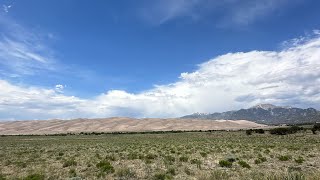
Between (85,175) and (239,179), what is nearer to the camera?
(239,179)

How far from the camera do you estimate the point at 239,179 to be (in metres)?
15.6

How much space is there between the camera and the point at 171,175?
17844 mm

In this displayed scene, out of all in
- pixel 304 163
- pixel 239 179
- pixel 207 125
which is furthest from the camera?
pixel 207 125

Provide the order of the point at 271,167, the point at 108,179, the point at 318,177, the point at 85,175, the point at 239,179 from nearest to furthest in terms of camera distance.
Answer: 1. the point at 318,177
2. the point at 239,179
3. the point at 108,179
4. the point at 85,175
5. the point at 271,167

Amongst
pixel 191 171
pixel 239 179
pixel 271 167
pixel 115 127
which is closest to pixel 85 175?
pixel 191 171

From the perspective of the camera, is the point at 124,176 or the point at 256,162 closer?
the point at 124,176

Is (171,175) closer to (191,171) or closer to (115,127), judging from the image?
(191,171)

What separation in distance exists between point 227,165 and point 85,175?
29.1 feet

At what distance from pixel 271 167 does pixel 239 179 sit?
234 inches

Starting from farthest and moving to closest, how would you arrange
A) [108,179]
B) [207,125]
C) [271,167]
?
1. [207,125]
2. [271,167]
3. [108,179]

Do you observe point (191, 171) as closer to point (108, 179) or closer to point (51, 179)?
point (108, 179)

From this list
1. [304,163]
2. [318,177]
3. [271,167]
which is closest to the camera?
[318,177]

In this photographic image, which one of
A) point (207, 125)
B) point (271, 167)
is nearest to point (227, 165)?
point (271, 167)

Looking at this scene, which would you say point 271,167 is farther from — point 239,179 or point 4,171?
point 4,171
